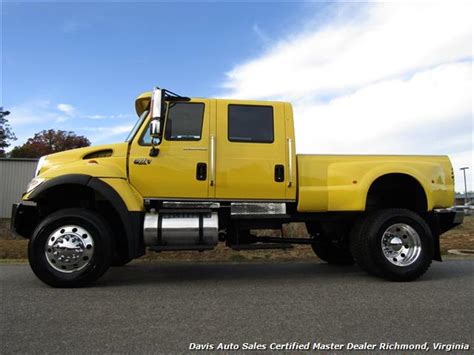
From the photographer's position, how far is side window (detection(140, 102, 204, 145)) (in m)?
6.13

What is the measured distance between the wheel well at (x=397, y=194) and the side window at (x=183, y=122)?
2848 millimetres

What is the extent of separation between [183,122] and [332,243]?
3328 millimetres

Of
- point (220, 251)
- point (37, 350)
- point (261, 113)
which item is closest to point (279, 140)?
point (261, 113)

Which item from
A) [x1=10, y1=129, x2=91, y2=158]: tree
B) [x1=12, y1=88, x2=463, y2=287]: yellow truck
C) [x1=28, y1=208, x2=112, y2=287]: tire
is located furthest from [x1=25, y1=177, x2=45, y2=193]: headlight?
[x1=10, y1=129, x2=91, y2=158]: tree

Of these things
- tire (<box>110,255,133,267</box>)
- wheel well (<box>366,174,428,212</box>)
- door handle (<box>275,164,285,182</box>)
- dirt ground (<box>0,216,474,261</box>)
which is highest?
door handle (<box>275,164,285,182</box>)

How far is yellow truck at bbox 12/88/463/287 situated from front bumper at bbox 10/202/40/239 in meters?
0.01

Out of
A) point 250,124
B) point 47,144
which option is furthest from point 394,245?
point 47,144

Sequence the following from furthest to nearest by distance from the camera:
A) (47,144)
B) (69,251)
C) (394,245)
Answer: (47,144) < (394,245) < (69,251)

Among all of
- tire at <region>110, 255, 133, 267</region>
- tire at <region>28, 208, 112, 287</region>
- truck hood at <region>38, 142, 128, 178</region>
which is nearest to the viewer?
tire at <region>28, 208, 112, 287</region>

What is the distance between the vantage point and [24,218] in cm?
600

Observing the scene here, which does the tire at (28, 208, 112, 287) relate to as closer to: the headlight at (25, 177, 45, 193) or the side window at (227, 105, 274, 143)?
the headlight at (25, 177, 45, 193)

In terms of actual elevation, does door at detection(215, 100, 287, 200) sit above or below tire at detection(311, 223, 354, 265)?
above

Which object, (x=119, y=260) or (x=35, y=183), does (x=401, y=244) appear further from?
(x=35, y=183)

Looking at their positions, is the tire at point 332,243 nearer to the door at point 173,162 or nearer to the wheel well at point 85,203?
the door at point 173,162
